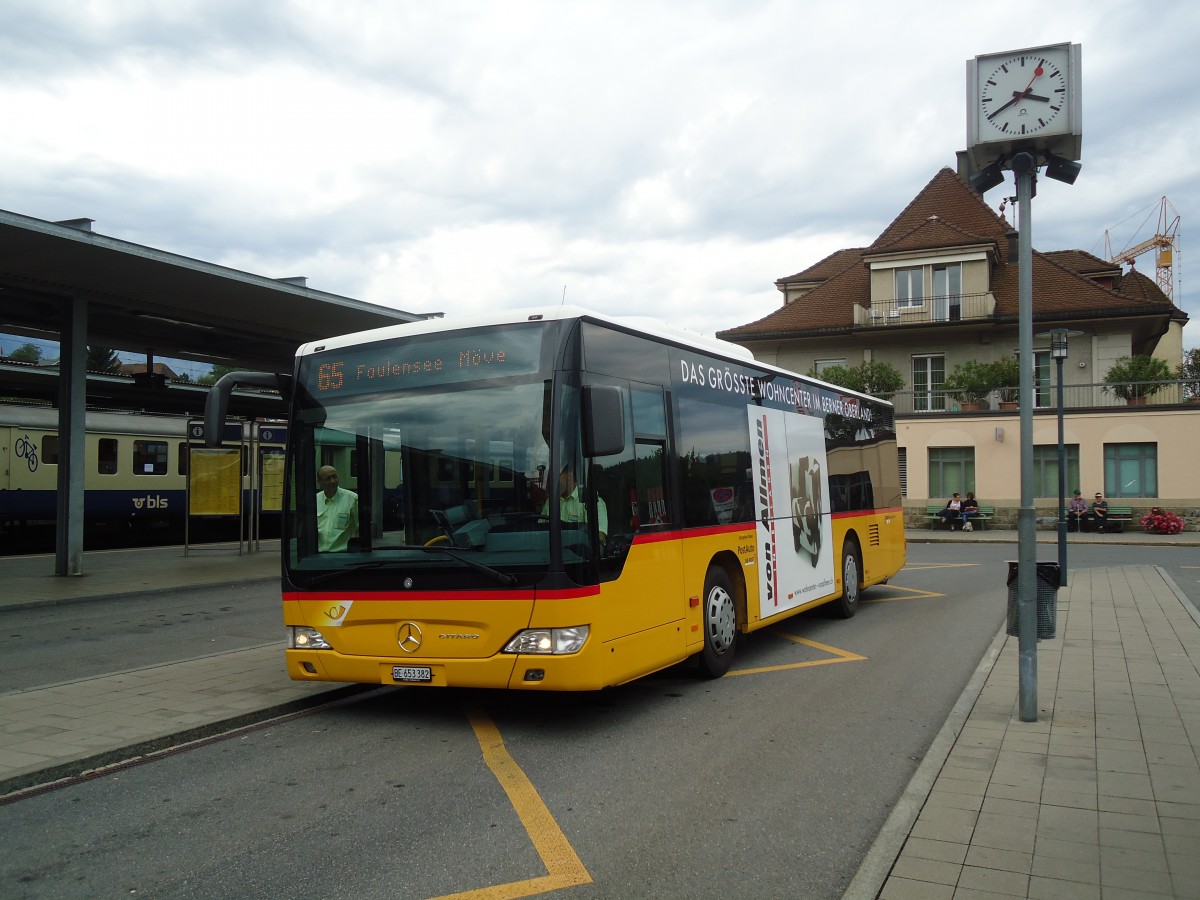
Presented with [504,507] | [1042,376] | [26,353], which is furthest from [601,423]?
[1042,376]

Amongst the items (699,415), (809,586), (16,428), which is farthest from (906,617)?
(16,428)

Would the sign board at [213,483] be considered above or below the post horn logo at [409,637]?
above

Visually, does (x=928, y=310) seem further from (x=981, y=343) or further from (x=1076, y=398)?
(x=1076, y=398)

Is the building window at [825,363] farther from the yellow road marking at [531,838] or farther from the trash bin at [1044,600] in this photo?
the yellow road marking at [531,838]

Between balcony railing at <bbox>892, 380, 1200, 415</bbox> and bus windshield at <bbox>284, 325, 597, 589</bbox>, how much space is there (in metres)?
28.4

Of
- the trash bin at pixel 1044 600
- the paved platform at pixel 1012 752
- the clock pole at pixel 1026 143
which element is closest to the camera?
the paved platform at pixel 1012 752

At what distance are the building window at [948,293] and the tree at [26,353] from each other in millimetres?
31944

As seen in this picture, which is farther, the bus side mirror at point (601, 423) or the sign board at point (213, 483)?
the sign board at point (213, 483)

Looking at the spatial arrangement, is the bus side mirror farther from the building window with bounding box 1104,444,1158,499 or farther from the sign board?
the building window with bounding box 1104,444,1158,499

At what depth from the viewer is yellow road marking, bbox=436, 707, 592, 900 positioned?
4.12m

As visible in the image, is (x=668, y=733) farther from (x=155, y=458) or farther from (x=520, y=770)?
(x=155, y=458)

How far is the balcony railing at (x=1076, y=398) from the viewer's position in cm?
3350

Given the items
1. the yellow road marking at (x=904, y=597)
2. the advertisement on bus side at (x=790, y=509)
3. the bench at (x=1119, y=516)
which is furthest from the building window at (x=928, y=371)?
the advertisement on bus side at (x=790, y=509)

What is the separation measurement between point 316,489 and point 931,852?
191 inches
